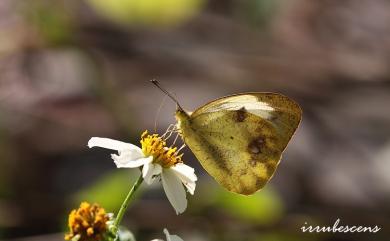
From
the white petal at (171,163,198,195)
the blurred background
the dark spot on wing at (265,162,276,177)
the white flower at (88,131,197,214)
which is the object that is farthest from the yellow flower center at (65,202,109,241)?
the blurred background

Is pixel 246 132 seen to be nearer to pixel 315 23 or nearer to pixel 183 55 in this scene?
pixel 183 55

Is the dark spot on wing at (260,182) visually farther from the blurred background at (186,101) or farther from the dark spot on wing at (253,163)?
the blurred background at (186,101)

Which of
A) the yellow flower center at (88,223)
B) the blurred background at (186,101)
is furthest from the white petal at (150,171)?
the blurred background at (186,101)

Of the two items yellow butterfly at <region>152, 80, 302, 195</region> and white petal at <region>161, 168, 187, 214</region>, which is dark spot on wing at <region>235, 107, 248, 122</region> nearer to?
yellow butterfly at <region>152, 80, 302, 195</region>

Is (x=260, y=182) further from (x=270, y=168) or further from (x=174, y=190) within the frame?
(x=174, y=190)

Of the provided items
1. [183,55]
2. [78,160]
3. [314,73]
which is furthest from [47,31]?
[314,73]

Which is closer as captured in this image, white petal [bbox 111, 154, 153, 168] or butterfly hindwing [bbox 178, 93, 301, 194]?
white petal [bbox 111, 154, 153, 168]
